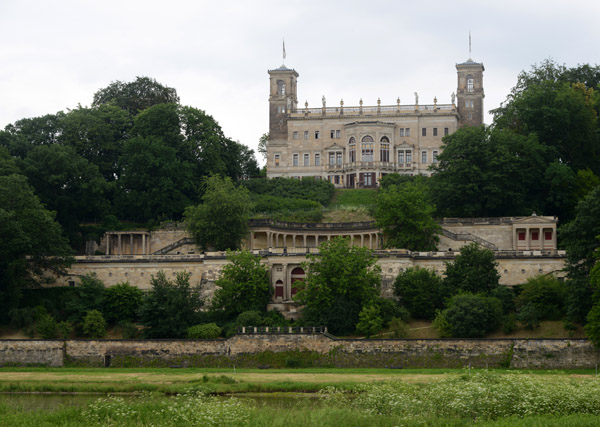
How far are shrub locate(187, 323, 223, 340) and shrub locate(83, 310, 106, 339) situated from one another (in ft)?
21.7

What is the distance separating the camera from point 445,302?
7281 cm

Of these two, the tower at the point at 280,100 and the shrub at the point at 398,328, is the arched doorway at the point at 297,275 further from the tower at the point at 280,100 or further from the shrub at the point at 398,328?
the tower at the point at 280,100

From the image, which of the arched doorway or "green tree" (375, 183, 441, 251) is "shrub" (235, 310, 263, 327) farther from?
"green tree" (375, 183, 441, 251)

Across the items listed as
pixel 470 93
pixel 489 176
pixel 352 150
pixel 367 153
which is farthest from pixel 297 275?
pixel 470 93

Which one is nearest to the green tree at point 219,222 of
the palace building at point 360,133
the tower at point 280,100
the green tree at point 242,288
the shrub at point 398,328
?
the green tree at point 242,288

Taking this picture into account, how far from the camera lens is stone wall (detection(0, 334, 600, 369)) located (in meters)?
63.4

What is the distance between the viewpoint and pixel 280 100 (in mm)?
120750

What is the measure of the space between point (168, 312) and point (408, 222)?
2109cm

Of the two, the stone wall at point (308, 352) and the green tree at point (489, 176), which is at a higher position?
the green tree at point (489, 176)

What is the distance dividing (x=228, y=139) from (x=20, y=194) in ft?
105

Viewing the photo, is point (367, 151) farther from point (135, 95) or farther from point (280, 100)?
point (135, 95)

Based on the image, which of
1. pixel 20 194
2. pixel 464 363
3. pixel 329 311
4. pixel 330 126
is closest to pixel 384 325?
pixel 329 311

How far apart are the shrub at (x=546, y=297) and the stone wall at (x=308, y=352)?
679 centimetres

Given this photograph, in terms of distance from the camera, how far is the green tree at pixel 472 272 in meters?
73.6
